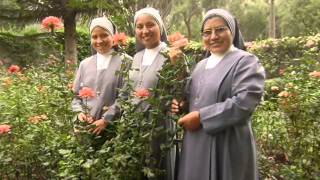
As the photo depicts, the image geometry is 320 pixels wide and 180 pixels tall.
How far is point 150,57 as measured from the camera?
117 inches

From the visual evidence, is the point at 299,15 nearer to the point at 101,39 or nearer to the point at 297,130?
the point at 297,130

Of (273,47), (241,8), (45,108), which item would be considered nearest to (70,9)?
(273,47)

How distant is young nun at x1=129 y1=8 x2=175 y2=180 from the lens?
2861 mm

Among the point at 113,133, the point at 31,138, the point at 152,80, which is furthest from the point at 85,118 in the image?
the point at 31,138

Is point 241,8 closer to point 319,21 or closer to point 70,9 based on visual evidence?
point 319,21

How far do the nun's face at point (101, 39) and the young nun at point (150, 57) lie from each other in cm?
22

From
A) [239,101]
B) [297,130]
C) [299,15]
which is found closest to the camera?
[239,101]

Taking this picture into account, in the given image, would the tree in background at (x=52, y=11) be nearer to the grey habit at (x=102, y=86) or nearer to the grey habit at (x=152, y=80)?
the grey habit at (x=102, y=86)

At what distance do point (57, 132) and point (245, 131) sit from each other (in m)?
1.59

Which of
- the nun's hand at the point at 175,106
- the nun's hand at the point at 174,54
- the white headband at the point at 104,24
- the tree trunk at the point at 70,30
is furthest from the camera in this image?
the tree trunk at the point at 70,30

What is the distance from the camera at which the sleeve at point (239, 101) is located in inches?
93.5

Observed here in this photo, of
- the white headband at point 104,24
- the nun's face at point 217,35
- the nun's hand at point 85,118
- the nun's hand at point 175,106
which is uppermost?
the white headband at point 104,24

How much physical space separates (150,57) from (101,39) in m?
0.39

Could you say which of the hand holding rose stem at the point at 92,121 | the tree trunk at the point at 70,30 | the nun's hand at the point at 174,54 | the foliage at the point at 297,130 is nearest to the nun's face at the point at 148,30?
the nun's hand at the point at 174,54
